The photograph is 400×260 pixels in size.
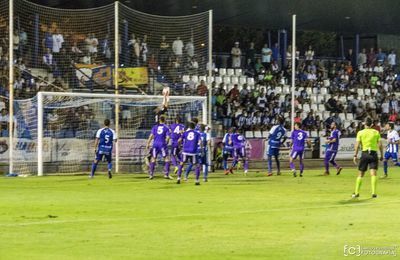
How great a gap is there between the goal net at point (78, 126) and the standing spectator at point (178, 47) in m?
2.49

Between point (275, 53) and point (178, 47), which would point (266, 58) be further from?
point (178, 47)

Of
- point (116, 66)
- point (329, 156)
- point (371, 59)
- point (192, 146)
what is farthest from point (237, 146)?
point (371, 59)

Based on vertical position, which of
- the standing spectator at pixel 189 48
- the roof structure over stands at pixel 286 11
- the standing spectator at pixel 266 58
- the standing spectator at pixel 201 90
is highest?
the roof structure over stands at pixel 286 11

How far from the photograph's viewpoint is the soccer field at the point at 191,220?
13602 mm

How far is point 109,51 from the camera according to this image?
3738 cm

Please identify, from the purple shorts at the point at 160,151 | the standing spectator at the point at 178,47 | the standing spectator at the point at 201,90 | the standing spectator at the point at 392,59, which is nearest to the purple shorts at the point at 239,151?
the standing spectator at the point at 201,90

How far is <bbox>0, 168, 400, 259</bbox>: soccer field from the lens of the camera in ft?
44.6

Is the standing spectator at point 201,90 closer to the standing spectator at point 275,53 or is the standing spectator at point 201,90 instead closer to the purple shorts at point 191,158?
the purple shorts at point 191,158

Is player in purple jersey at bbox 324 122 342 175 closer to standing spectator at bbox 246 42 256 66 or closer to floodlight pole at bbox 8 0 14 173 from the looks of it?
floodlight pole at bbox 8 0 14 173

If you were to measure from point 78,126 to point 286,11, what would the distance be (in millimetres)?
16712

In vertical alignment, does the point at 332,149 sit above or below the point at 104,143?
below

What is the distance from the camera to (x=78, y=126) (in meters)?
36.9

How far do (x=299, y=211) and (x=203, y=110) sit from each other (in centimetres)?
1840

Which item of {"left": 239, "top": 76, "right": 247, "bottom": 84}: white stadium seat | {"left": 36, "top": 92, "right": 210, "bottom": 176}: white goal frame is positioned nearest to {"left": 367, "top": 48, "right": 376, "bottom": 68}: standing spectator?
{"left": 239, "top": 76, "right": 247, "bottom": 84}: white stadium seat
